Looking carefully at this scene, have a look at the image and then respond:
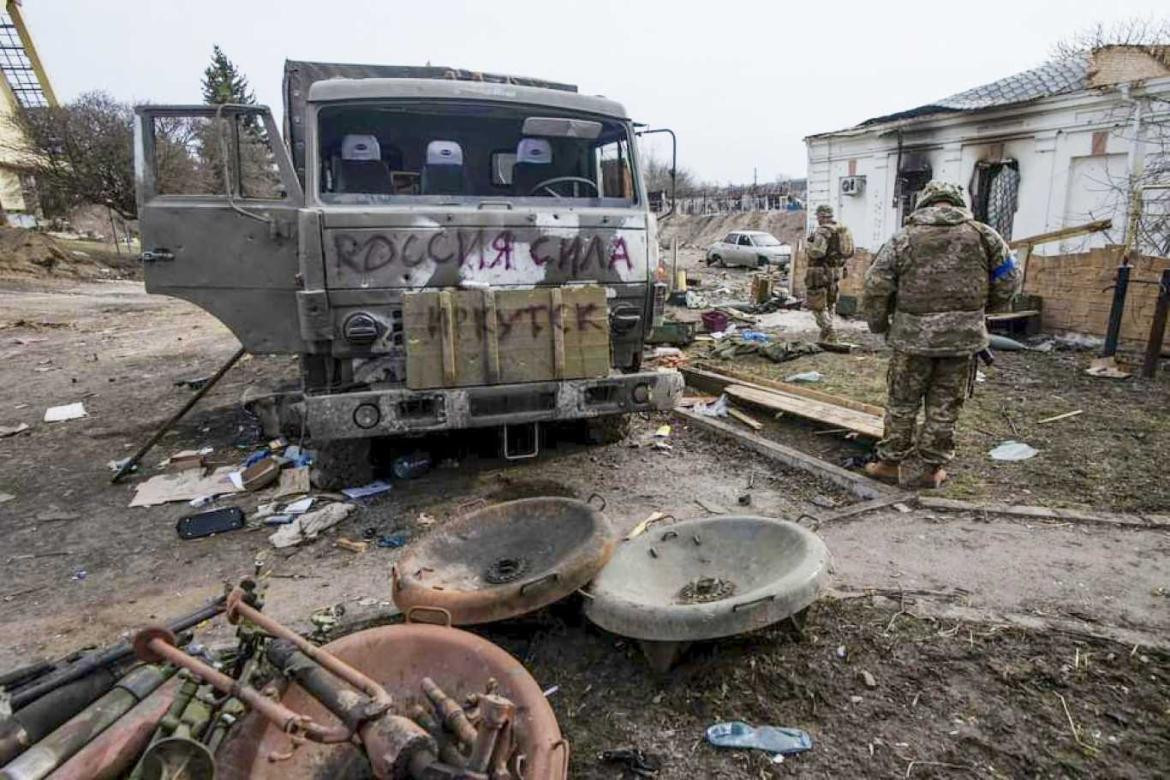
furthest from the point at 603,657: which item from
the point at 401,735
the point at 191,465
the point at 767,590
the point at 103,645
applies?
the point at 191,465

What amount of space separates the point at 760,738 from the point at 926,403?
116 inches

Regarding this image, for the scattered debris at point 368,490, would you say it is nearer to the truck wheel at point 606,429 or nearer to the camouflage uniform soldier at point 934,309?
the truck wheel at point 606,429

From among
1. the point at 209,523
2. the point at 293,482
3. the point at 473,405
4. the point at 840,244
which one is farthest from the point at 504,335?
the point at 840,244

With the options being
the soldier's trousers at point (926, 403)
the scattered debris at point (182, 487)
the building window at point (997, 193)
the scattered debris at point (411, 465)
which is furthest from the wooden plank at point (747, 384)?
the building window at point (997, 193)

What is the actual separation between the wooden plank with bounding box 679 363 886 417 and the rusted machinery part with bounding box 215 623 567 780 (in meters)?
4.36

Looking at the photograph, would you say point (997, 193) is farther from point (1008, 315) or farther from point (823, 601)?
point (823, 601)

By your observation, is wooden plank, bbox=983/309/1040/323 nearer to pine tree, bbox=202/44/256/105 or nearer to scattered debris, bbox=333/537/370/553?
scattered debris, bbox=333/537/370/553

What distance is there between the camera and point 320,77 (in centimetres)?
573

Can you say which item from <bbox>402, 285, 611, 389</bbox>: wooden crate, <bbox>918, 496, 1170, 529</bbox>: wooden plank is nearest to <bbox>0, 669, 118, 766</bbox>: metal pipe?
<bbox>402, 285, 611, 389</bbox>: wooden crate

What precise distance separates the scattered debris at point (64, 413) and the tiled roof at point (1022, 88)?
48.3 feet

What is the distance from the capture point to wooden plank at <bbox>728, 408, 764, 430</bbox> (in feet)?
19.1

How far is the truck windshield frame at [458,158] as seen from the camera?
4359 millimetres

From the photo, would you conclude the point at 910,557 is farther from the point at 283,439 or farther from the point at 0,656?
the point at 283,439

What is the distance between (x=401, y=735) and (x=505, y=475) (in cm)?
319
